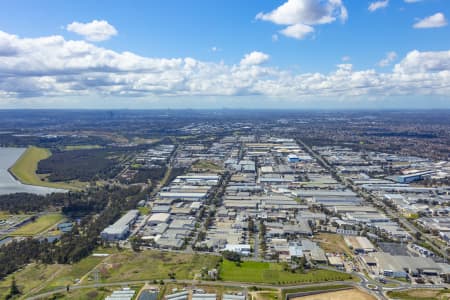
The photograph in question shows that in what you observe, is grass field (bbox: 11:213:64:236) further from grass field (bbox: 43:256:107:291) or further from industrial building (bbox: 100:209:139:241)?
grass field (bbox: 43:256:107:291)

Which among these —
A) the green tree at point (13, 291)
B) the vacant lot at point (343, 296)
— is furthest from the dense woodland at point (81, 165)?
the vacant lot at point (343, 296)

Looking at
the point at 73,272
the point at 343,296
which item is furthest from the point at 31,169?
the point at 343,296

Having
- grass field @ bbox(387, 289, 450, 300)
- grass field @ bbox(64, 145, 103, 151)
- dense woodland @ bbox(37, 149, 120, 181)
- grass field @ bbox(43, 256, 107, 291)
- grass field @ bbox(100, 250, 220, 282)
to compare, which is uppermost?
grass field @ bbox(64, 145, 103, 151)

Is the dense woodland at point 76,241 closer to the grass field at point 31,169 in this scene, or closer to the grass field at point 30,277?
the grass field at point 30,277

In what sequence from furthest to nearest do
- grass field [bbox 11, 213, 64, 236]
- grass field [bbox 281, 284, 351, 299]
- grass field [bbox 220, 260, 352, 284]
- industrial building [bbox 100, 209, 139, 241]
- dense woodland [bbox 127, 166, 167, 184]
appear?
1. dense woodland [bbox 127, 166, 167, 184]
2. grass field [bbox 11, 213, 64, 236]
3. industrial building [bbox 100, 209, 139, 241]
4. grass field [bbox 220, 260, 352, 284]
5. grass field [bbox 281, 284, 351, 299]

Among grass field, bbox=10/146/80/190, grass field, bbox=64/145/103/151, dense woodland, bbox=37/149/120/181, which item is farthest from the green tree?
grass field, bbox=64/145/103/151

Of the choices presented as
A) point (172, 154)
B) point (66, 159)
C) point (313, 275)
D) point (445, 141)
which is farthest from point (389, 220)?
point (445, 141)

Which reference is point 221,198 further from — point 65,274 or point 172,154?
point 172,154

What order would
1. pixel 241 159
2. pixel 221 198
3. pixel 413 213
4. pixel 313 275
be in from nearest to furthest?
pixel 313 275 → pixel 413 213 → pixel 221 198 → pixel 241 159
